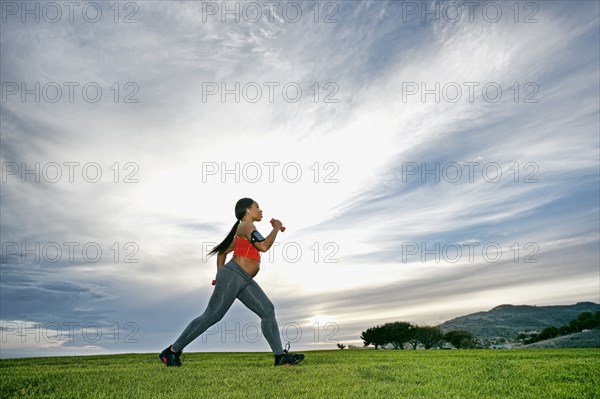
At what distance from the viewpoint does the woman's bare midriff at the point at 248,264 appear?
9453mm

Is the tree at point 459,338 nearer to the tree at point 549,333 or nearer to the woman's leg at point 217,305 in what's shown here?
the tree at point 549,333

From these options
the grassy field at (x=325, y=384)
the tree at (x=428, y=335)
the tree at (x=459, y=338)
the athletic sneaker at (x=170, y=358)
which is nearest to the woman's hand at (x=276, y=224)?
the grassy field at (x=325, y=384)

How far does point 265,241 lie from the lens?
898 cm

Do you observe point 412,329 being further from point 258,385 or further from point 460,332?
point 258,385

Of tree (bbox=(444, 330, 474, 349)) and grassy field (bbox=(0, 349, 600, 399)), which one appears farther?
tree (bbox=(444, 330, 474, 349))

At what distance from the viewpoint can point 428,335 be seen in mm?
38125

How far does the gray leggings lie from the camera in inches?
363

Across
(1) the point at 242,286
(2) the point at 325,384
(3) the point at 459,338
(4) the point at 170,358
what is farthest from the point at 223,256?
(3) the point at 459,338

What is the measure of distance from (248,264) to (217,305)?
1006mm

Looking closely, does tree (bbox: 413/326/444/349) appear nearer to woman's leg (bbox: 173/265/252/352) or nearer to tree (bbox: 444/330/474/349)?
tree (bbox: 444/330/474/349)

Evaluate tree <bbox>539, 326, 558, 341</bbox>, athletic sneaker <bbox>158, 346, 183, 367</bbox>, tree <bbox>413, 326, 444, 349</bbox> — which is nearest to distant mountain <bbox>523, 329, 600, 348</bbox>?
tree <bbox>413, 326, 444, 349</bbox>

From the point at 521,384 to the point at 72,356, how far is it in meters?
13.2

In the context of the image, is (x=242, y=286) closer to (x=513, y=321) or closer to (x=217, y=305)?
(x=217, y=305)

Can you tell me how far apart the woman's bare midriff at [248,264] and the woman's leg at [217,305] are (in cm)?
20
